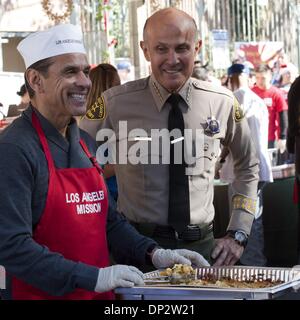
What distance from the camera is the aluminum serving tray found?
101 inches

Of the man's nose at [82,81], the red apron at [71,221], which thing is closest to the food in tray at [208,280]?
the red apron at [71,221]

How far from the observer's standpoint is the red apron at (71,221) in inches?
111

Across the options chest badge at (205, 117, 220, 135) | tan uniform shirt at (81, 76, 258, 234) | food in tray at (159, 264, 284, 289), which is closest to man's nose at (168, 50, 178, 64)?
tan uniform shirt at (81, 76, 258, 234)

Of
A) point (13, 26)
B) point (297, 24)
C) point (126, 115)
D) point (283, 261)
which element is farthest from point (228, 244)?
point (297, 24)

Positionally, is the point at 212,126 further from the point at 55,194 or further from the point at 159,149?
the point at 55,194

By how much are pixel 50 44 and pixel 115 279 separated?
804 millimetres

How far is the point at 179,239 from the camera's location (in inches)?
145

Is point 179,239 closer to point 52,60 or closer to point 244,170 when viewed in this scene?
point 244,170

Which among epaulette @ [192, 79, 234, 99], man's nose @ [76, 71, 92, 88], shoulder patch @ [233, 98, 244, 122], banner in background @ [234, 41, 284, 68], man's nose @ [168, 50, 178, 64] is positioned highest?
banner in background @ [234, 41, 284, 68]

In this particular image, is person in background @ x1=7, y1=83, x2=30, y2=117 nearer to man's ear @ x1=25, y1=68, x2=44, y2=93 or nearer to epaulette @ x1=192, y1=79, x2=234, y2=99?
epaulette @ x1=192, y1=79, x2=234, y2=99

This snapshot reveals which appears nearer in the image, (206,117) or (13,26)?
(206,117)

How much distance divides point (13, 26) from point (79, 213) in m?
7.90

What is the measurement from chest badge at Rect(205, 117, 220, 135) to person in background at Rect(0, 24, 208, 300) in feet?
2.81

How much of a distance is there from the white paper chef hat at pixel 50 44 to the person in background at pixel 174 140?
0.74 m
